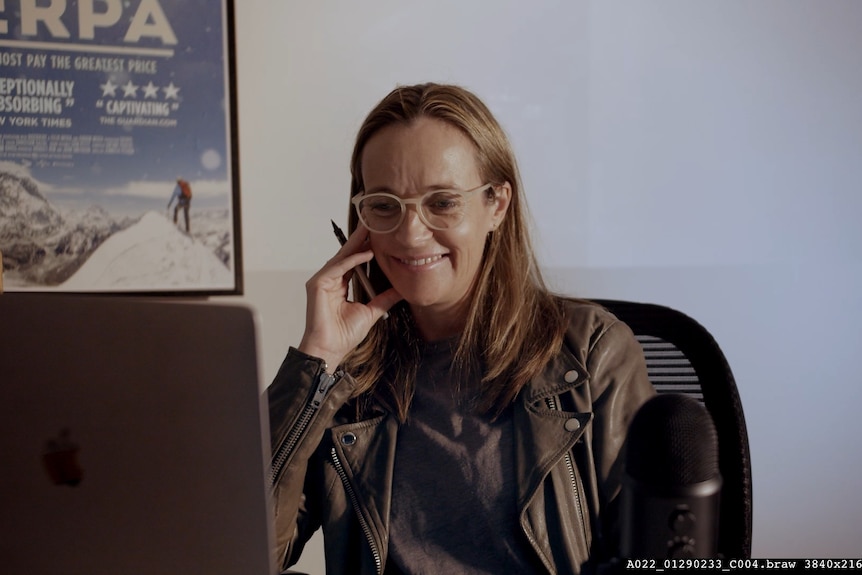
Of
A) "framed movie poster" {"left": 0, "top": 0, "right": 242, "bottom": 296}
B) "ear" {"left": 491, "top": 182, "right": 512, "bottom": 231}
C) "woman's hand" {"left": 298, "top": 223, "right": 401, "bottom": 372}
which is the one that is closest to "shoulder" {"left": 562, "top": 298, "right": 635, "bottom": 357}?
"ear" {"left": 491, "top": 182, "right": 512, "bottom": 231}

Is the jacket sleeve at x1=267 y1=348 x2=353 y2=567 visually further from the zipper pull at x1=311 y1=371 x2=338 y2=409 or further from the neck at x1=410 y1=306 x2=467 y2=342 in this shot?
the neck at x1=410 y1=306 x2=467 y2=342

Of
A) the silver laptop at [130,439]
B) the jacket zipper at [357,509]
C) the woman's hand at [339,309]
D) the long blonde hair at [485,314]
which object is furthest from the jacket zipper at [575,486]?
the silver laptop at [130,439]

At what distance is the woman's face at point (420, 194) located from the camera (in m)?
1.58

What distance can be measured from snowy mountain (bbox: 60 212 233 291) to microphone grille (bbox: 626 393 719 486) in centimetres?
212

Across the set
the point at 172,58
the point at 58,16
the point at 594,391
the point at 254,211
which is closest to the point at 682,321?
the point at 594,391

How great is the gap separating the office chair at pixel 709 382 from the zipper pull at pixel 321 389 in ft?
1.84

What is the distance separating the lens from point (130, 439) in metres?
0.72

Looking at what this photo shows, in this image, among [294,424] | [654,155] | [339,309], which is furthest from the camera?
[654,155]

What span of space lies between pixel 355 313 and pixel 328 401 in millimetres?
270

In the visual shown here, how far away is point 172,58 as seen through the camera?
8.76ft

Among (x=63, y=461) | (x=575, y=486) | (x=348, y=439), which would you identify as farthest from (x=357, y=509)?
(x=63, y=461)

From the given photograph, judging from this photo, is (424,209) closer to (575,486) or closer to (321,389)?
(321,389)

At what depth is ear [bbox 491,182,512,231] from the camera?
1698 millimetres

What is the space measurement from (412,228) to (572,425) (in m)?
0.45
